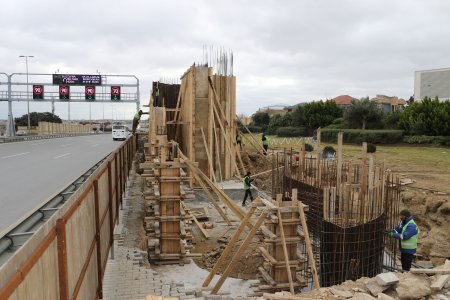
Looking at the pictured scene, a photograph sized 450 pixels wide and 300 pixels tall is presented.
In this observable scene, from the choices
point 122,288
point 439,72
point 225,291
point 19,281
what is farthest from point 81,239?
point 439,72

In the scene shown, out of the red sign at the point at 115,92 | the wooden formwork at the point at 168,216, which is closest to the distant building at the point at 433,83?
the red sign at the point at 115,92

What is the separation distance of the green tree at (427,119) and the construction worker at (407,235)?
31156 mm

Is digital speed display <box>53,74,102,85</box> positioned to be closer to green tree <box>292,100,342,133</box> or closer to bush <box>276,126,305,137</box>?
bush <box>276,126,305,137</box>

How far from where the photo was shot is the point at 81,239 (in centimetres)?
426

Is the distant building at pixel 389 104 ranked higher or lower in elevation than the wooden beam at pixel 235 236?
higher

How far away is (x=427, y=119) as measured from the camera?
1460 inches

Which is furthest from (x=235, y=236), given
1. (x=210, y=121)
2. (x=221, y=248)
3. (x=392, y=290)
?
(x=210, y=121)

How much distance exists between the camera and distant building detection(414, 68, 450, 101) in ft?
222

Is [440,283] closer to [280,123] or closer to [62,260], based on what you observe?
[62,260]

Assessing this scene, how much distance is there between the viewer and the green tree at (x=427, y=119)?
1427 inches

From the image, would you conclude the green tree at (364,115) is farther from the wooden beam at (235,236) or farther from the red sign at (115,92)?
the wooden beam at (235,236)

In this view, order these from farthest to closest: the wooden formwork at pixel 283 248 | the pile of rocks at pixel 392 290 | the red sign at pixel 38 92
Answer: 1. the red sign at pixel 38 92
2. the wooden formwork at pixel 283 248
3. the pile of rocks at pixel 392 290

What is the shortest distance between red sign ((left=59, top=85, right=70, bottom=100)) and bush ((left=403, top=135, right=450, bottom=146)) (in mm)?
31209

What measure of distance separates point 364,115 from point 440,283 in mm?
40534
